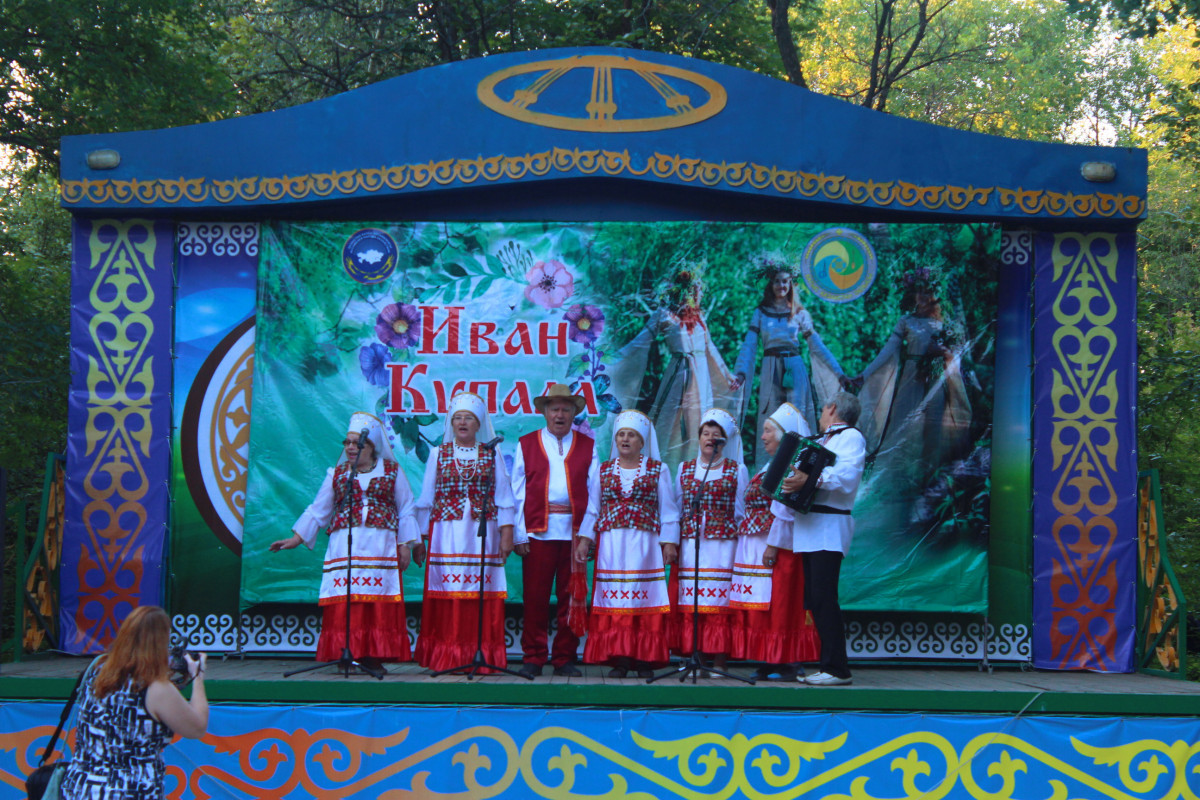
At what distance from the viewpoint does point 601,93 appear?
7.18 m

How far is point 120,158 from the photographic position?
704 cm

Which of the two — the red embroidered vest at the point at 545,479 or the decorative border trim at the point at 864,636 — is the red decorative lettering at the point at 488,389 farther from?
the decorative border trim at the point at 864,636

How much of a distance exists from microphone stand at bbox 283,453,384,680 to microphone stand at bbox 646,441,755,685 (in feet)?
5.05

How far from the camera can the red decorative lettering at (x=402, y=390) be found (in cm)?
714

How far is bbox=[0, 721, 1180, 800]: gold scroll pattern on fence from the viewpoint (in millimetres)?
5234

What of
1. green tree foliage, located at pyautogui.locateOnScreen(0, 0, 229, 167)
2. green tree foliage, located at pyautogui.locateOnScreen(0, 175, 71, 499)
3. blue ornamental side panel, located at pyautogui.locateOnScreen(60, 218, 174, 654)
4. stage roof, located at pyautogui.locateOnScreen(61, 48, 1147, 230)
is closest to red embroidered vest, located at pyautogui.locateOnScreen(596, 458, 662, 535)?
stage roof, located at pyautogui.locateOnScreen(61, 48, 1147, 230)

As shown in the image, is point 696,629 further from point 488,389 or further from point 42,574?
point 42,574

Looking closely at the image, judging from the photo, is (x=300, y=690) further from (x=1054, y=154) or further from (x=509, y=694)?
(x=1054, y=154)

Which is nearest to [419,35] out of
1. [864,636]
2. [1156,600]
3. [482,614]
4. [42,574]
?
[42,574]

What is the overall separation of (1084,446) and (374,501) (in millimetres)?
4331

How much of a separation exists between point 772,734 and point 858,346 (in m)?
2.75

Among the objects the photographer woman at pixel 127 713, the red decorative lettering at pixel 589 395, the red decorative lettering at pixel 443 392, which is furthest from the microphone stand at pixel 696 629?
the photographer woman at pixel 127 713

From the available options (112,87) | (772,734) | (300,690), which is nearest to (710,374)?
(772,734)

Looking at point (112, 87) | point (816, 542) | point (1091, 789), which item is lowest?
point (1091, 789)
